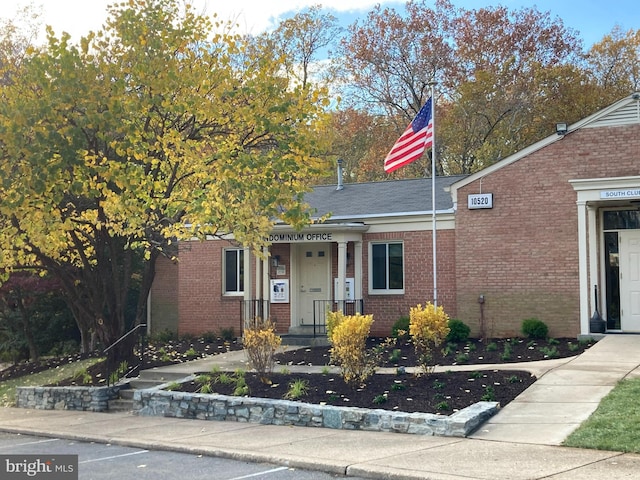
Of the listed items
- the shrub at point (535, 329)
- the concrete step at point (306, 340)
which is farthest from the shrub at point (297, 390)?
the shrub at point (535, 329)

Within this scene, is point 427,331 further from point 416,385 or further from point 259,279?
point 259,279

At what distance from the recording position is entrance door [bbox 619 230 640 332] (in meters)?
16.0

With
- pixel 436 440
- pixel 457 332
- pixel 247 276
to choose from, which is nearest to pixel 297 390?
pixel 436 440

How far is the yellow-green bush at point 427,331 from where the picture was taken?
11.5 metres

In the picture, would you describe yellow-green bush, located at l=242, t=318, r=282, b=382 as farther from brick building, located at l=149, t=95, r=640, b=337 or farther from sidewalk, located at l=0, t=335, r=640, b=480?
brick building, located at l=149, t=95, r=640, b=337

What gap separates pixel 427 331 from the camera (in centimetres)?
1144

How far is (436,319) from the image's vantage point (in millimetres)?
11617

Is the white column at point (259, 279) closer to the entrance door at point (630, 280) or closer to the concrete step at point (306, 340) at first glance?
the concrete step at point (306, 340)

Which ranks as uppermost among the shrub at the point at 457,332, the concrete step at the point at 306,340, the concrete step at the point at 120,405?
the shrub at the point at 457,332

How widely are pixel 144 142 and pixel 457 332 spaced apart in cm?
824

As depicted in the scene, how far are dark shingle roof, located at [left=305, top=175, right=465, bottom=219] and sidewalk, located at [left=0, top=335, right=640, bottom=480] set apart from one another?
22.9 ft

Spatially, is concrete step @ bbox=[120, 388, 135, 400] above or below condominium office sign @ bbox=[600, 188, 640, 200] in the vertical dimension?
below

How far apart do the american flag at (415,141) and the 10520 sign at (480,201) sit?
2001 millimetres

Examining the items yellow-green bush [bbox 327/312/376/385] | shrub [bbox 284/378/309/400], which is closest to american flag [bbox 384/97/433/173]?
yellow-green bush [bbox 327/312/376/385]
